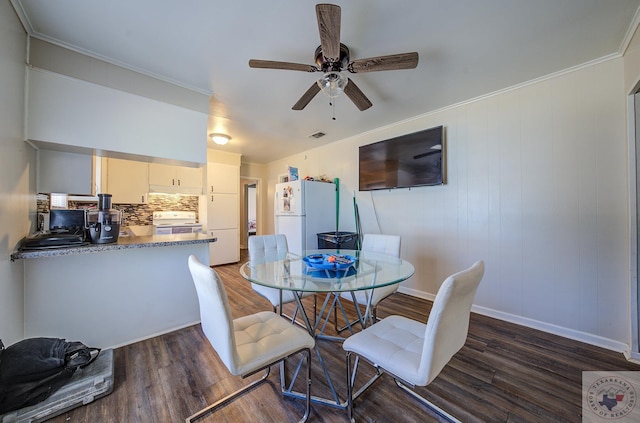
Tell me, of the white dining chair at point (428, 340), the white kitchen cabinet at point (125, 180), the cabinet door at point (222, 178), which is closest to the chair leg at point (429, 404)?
the white dining chair at point (428, 340)

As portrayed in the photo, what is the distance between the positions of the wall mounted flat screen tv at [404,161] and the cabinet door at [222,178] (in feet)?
9.39

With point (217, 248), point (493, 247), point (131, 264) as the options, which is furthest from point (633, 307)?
point (217, 248)

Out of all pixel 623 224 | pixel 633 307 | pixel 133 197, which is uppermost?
pixel 133 197

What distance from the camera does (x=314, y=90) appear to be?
1.99 meters

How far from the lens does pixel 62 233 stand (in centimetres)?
188

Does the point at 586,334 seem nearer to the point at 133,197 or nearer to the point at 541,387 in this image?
the point at 541,387

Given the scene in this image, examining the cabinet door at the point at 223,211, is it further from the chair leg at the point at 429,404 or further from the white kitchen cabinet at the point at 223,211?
the chair leg at the point at 429,404

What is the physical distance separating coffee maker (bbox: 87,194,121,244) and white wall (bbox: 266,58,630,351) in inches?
134

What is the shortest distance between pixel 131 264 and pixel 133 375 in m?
0.93

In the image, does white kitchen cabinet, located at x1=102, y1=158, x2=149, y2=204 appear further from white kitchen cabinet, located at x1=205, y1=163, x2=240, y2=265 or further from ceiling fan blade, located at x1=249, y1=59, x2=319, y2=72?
ceiling fan blade, located at x1=249, y1=59, x2=319, y2=72

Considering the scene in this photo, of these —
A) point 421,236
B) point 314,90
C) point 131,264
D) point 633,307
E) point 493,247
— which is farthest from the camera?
point 421,236

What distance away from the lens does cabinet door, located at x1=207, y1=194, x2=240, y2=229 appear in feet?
15.9

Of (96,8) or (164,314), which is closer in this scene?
(96,8)
